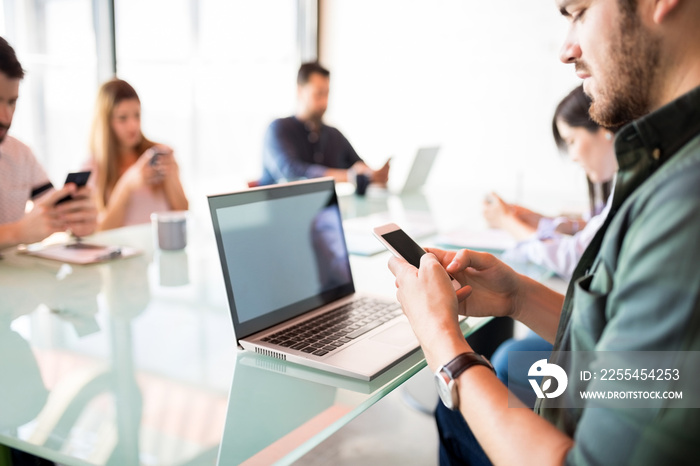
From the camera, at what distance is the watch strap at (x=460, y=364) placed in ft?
2.51

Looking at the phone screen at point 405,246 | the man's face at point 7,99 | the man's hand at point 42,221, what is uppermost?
the man's face at point 7,99

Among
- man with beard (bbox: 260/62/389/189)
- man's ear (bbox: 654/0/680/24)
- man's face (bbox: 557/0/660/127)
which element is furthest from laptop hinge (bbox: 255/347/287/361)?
man with beard (bbox: 260/62/389/189)

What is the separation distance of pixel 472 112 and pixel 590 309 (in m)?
4.88

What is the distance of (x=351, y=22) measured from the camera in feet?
19.2

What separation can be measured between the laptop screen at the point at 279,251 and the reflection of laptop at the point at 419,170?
174 cm

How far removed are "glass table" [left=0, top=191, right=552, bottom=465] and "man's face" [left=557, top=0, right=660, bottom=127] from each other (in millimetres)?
519

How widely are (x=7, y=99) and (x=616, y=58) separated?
5.45 feet

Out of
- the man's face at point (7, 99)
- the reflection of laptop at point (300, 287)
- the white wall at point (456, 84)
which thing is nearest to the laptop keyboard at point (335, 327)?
the reflection of laptop at point (300, 287)

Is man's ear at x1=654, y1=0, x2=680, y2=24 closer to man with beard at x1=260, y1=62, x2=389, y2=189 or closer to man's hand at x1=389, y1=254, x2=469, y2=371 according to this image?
man's hand at x1=389, y1=254, x2=469, y2=371

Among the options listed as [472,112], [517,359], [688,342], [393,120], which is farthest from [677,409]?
[393,120]

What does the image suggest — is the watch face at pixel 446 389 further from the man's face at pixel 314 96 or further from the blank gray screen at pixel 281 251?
the man's face at pixel 314 96

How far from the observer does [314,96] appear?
3762mm

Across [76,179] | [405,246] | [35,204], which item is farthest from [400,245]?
[35,204]

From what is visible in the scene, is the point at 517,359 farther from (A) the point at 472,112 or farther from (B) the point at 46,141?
(A) the point at 472,112
